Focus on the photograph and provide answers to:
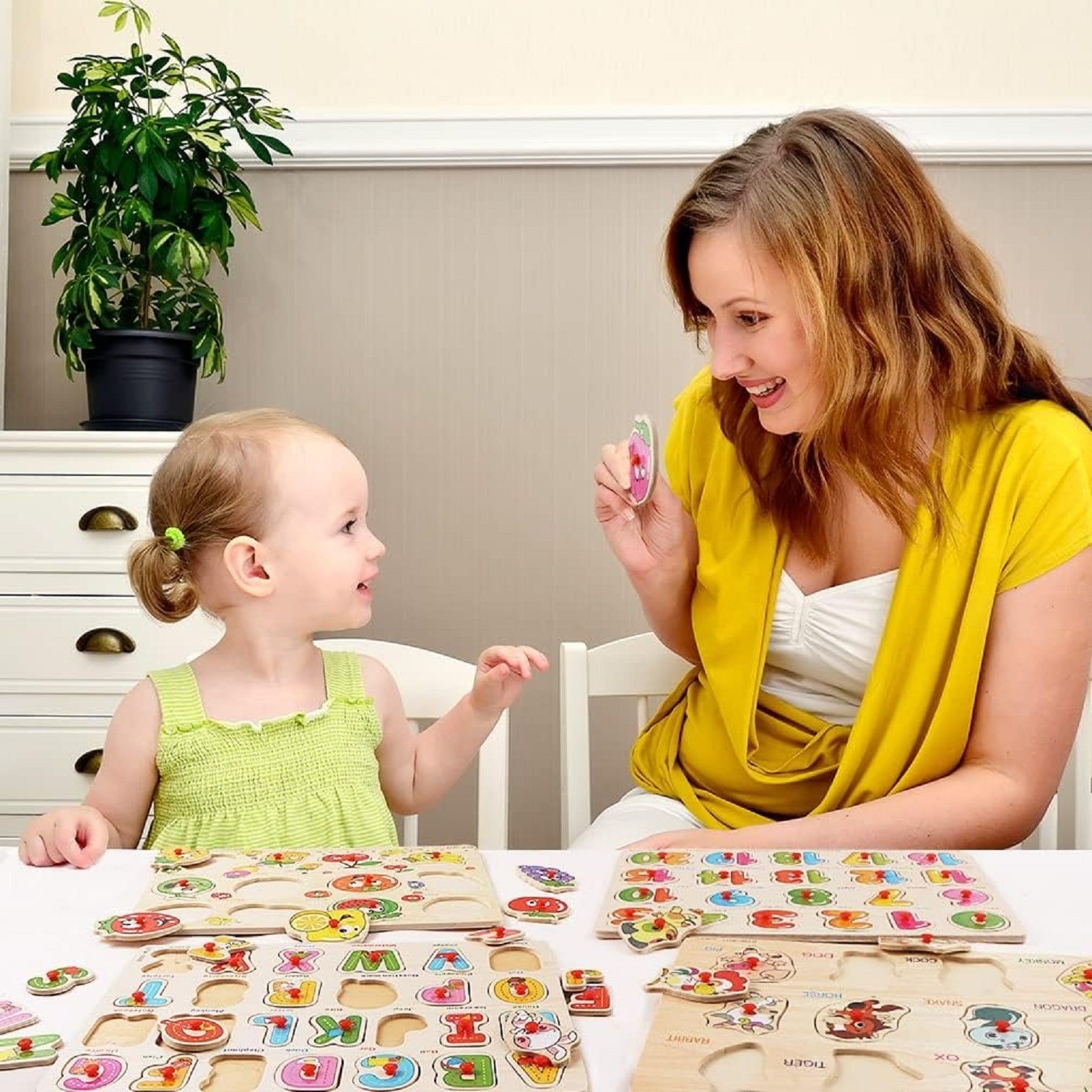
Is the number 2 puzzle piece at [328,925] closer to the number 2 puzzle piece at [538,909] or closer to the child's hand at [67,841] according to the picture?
the number 2 puzzle piece at [538,909]

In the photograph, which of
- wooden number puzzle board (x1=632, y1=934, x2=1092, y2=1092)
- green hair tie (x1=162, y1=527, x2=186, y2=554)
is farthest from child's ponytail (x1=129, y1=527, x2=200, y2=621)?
wooden number puzzle board (x1=632, y1=934, x2=1092, y2=1092)

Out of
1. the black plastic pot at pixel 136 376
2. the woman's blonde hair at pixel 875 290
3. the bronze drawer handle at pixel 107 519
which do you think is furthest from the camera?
the black plastic pot at pixel 136 376

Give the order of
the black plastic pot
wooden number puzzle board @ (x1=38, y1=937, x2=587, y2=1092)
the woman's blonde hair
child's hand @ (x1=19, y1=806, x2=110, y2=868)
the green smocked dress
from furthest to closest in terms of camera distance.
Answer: the black plastic pot < the woman's blonde hair < the green smocked dress < child's hand @ (x1=19, y1=806, x2=110, y2=868) < wooden number puzzle board @ (x1=38, y1=937, x2=587, y2=1092)

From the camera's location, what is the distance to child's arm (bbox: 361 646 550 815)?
1320 millimetres

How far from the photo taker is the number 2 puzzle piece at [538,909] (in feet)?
2.85

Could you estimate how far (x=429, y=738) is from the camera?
1.38m

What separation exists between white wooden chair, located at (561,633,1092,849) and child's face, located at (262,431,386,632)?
0.31 m

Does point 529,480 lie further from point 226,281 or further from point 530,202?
point 226,281

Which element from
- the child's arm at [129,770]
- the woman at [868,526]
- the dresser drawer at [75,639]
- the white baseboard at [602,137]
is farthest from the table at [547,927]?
the white baseboard at [602,137]

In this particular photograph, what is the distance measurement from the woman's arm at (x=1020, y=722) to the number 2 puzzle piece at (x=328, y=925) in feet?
1.79

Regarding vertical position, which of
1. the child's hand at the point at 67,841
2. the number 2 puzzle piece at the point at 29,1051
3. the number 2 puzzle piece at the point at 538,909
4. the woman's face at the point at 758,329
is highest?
the woman's face at the point at 758,329

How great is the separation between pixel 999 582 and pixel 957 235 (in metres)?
0.37

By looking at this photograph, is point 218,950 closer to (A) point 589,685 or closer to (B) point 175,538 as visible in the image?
(B) point 175,538

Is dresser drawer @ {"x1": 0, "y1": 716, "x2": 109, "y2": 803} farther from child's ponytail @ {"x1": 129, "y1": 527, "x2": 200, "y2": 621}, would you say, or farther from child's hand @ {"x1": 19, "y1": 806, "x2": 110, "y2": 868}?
child's hand @ {"x1": 19, "y1": 806, "x2": 110, "y2": 868}
